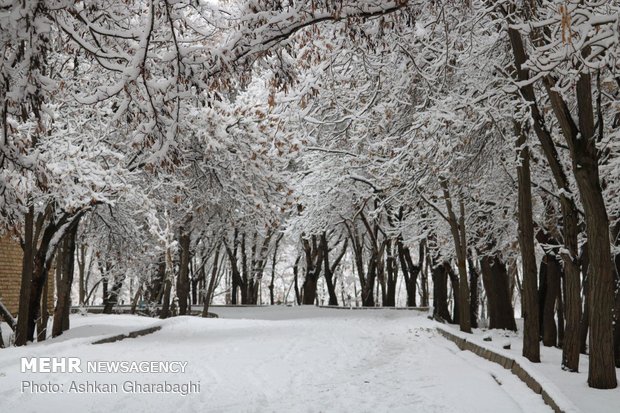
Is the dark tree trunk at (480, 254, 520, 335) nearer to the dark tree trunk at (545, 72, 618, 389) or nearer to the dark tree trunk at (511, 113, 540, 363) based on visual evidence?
the dark tree trunk at (511, 113, 540, 363)

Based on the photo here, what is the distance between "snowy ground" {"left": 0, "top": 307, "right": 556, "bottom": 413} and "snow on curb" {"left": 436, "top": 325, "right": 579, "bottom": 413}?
0.42 ft

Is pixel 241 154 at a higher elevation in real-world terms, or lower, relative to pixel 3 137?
higher

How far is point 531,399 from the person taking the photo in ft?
23.7

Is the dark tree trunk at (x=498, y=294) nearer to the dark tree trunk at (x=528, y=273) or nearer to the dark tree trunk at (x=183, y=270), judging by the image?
the dark tree trunk at (x=528, y=273)

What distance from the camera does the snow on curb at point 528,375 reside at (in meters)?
6.38

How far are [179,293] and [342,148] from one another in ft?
42.8

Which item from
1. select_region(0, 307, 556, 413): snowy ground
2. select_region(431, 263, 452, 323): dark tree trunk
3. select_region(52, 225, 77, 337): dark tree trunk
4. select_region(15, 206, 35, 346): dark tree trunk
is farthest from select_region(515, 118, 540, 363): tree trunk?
select_region(431, 263, 452, 323): dark tree trunk

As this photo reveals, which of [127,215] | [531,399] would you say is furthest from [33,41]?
[127,215]

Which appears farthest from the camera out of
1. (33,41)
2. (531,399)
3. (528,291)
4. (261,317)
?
A: (261,317)

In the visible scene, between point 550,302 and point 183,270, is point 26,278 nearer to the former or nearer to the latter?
point 550,302

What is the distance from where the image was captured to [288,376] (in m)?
9.88

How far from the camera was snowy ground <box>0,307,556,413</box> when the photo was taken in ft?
24.0

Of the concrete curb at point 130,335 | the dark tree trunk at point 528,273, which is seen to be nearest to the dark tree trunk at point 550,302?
the dark tree trunk at point 528,273

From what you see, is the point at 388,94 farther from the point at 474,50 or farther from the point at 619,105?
the point at 619,105
